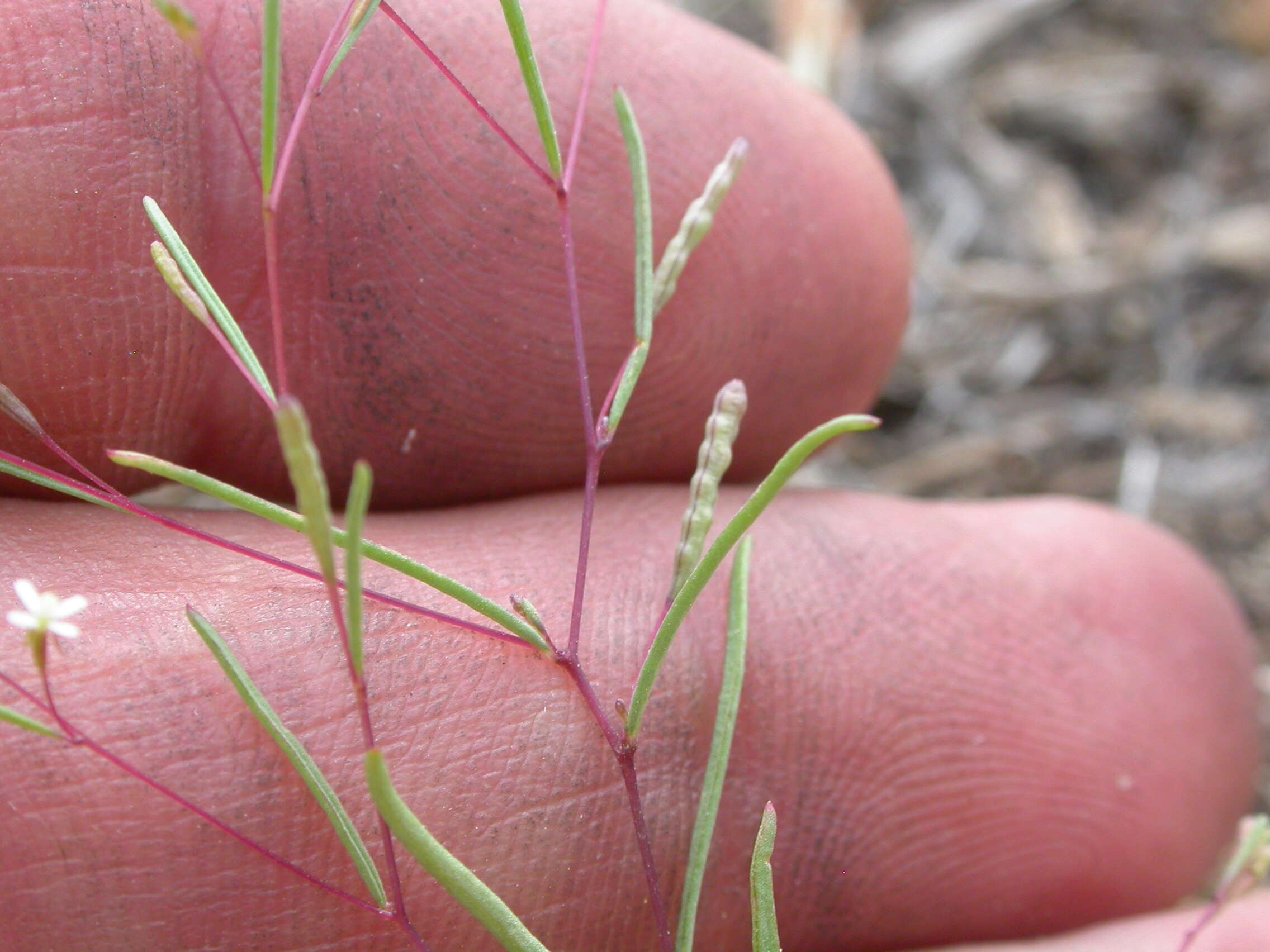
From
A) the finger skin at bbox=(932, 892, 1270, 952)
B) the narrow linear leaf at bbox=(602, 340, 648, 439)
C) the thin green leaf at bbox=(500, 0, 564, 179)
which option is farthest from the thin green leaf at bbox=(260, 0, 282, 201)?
the finger skin at bbox=(932, 892, 1270, 952)

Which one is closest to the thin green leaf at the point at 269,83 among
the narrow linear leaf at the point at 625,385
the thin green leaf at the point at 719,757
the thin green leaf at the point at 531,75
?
the thin green leaf at the point at 531,75

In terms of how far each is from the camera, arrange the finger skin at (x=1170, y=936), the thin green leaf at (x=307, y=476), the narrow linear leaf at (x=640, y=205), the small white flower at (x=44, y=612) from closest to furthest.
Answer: the thin green leaf at (x=307, y=476) < the small white flower at (x=44, y=612) < the narrow linear leaf at (x=640, y=205) < the finger skin at (x=1170, y=936)

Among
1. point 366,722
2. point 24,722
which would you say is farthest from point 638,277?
point 24,722

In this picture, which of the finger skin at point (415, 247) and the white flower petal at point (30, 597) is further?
the finger skin at point (415, 247)

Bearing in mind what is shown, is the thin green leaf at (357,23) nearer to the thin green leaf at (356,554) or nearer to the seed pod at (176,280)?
the seed pod at (176,280)

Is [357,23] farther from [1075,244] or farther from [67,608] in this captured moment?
[1075,244]

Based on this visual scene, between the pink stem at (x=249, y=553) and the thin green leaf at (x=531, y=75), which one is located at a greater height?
the thin green leaf at (x=531, y=75)
